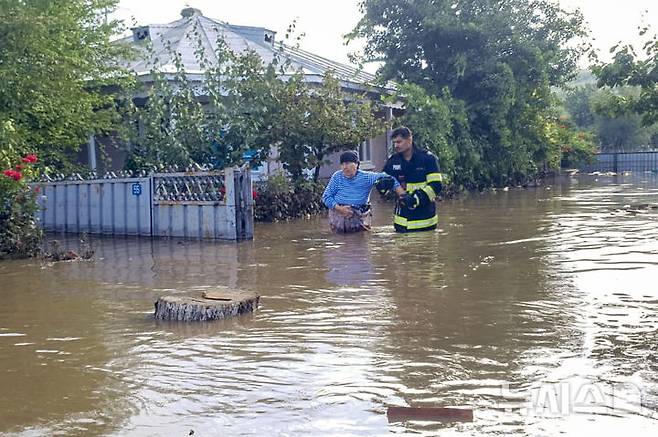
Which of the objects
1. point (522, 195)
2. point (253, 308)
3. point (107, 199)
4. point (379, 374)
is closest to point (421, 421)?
point (379, 374)

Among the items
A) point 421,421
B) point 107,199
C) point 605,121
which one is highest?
point 605,121

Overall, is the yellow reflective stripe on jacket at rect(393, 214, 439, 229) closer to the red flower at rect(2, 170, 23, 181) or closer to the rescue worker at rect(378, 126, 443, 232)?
the rescue worker at rect(378, 126, 443, 232)

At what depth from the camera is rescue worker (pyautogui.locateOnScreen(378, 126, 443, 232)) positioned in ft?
38.0

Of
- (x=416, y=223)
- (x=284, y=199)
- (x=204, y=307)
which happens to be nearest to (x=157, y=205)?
(x=284, y=199)

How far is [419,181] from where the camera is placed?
11688 mm

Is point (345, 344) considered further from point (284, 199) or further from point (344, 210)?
point (284, 199)

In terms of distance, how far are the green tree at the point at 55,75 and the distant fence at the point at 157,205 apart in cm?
129

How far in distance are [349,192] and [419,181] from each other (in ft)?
5.94

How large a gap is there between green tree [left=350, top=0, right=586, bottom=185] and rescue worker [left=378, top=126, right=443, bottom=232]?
14.1 meters

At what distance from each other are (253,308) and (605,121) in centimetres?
5301

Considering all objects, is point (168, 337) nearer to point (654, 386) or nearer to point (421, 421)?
point (421, 421)

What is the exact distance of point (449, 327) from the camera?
6.76m

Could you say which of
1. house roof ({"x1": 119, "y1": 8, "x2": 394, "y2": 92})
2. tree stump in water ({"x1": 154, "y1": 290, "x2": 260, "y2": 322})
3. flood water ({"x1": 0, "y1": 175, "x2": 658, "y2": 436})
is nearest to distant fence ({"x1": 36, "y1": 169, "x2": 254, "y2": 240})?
flood water ({"x1": 0, "y1": 175, "x2": 658, "y2": 436})

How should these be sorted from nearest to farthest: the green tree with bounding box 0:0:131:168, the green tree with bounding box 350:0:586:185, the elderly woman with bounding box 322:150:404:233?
the elderly woman with bounding box 322:150:404:233 → the green tree with bounding box 0:0:131:168 → the green tree with bounding box 350:0:586:185
